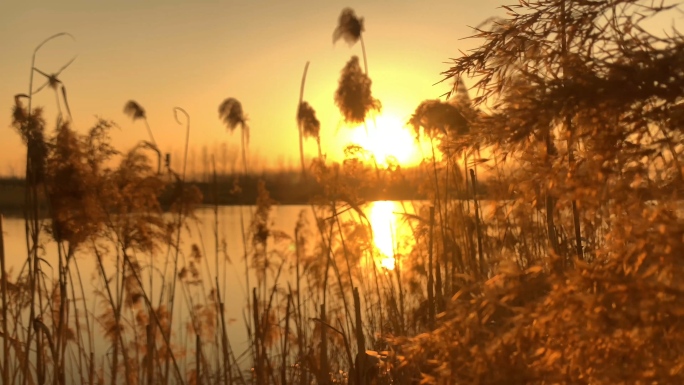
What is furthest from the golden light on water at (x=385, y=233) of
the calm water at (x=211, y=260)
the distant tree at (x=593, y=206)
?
the distant tree at (x=593, y=206)

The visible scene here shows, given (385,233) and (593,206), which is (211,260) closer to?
(385,233)

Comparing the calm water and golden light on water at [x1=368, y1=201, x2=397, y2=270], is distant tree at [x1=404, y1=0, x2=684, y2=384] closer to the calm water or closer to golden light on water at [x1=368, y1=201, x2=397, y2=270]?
the calm water

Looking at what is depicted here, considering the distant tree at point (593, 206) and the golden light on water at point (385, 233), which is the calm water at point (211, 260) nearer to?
the golden light on water at point (385, 233)

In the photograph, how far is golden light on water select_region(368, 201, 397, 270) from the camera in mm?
4359

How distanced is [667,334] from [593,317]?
0.10 m

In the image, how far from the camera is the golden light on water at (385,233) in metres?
4.36

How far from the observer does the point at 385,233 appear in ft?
16.6

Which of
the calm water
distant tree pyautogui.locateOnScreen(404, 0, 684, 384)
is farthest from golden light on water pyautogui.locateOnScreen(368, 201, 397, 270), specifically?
distant tree pyautogui.locateOnScreen(404, 0, 684, 384)

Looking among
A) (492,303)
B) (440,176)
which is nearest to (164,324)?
(440,176)

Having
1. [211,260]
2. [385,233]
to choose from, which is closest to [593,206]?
[385,233]

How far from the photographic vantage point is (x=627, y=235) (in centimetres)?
101

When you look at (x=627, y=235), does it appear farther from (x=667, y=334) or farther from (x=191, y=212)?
(x=191, y=212)

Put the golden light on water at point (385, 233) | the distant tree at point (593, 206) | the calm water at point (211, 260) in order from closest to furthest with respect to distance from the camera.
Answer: the distant tree at point (593, 206), the golden light on water at point (385, 233), the calm water at point (211, 260)

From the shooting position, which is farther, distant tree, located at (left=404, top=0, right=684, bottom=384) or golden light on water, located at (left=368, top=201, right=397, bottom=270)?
golden light on water, located at (left=368, top=201, right=397, bottom=270)
